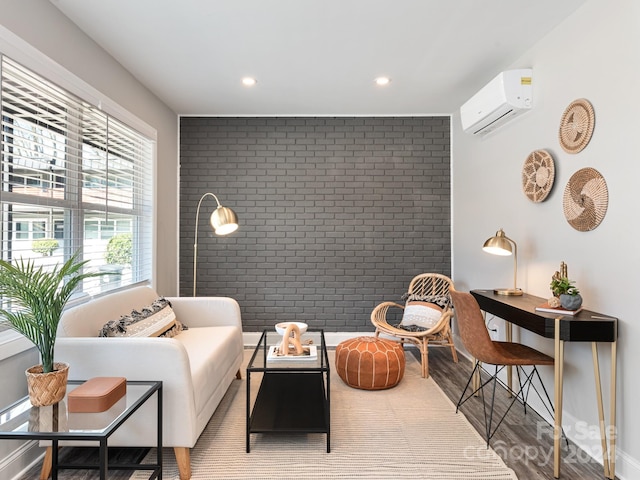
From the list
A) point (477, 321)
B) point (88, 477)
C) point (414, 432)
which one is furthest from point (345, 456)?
point (88, 477)

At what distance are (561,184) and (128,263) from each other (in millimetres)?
3374

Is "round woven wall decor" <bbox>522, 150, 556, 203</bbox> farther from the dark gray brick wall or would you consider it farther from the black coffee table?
the black coffee table

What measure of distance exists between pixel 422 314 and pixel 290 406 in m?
1.78

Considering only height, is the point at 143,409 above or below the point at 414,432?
above

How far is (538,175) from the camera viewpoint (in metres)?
2.74

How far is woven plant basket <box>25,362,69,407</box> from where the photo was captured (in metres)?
1.64

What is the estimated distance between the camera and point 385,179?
4.47 meters

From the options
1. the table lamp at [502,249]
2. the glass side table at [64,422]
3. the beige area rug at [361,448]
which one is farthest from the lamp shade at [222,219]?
the table lamp at [502,249]

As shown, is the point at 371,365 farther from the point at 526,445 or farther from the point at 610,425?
the point at 610,425

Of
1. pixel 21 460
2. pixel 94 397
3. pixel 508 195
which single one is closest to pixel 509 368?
pixel 508 195

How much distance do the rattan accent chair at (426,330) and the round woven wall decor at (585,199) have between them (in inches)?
59.5

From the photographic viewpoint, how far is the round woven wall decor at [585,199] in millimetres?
2148

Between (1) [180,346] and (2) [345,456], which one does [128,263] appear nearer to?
(1) [180,346]

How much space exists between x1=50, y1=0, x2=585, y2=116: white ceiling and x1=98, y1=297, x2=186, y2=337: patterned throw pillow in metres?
1.91
